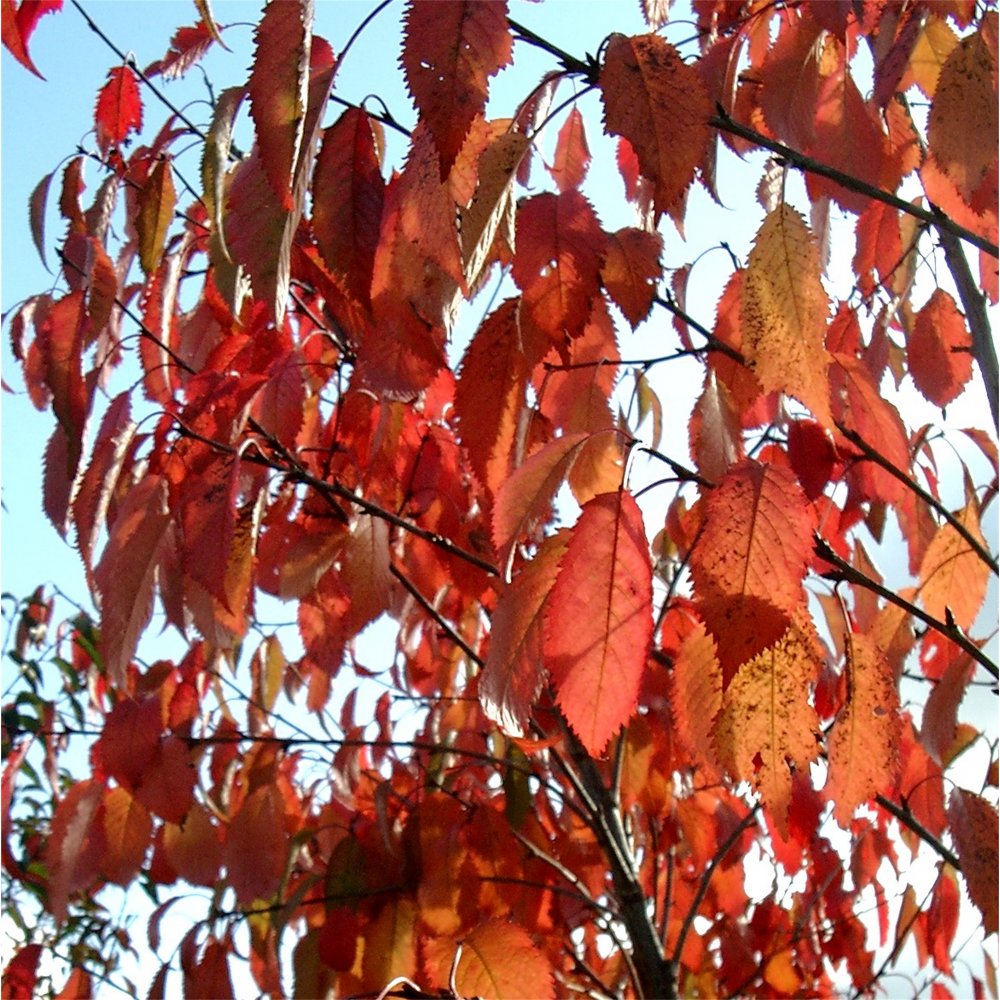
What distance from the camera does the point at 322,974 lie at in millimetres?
1429

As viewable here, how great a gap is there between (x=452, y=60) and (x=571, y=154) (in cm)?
80

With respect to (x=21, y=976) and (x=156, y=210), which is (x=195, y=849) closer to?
(x=21, y=976)

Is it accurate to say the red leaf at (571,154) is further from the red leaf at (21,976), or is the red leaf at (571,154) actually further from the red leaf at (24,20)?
the red leaf at (21,976)

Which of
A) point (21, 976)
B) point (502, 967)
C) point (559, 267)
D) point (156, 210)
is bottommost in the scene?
point (502, 967)

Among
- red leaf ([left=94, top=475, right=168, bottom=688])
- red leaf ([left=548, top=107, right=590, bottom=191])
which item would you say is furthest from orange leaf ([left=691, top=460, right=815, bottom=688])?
red leaf ([left=548, top=107, right=590, bottom=191])

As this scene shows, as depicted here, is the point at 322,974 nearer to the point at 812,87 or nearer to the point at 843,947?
the point at 843,947

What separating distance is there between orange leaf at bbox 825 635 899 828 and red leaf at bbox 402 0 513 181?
1.48 feet

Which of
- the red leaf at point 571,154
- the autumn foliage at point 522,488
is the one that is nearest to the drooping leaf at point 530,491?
the autumn foliage at point 522,488

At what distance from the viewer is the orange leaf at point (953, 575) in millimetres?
1004

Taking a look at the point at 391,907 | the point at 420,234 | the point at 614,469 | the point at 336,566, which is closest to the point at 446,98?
the point at 420,234

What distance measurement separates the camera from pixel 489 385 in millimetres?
765

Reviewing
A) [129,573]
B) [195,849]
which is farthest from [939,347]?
[195,849]

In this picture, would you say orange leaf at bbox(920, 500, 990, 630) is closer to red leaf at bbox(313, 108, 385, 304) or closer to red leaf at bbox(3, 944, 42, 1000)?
red leaf at bbox(313, 108, 385, 304)

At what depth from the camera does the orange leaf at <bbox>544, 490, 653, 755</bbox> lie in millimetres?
571
